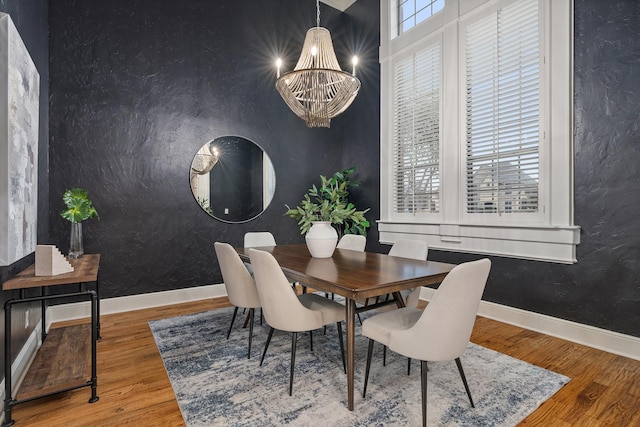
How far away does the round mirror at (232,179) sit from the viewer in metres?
4.04

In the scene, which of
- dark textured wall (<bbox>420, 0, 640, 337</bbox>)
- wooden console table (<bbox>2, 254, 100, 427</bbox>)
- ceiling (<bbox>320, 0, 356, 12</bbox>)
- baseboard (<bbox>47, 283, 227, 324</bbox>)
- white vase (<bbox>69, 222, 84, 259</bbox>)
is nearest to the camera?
wooden console table (<bbox>2, 254, 100, 427</bbox>)

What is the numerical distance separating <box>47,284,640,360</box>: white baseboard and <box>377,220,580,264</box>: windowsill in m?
0.52

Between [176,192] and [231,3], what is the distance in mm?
2487

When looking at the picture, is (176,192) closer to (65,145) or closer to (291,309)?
(65,145)

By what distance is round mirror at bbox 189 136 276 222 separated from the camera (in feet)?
13.3

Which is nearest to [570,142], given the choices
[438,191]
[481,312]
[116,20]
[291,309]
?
[438,191]

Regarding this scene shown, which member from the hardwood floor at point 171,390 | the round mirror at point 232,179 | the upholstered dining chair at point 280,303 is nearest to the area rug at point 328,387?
the hardwood floor at point 171,390

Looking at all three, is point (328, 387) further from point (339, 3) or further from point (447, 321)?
point (339, 3)

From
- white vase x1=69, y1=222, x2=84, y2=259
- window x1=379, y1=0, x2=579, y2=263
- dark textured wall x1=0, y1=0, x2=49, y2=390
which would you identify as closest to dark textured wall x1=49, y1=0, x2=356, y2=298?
dark textured wall x1=0, y1=0, x2=49, y2=390

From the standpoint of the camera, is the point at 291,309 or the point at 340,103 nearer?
the point at 291,309

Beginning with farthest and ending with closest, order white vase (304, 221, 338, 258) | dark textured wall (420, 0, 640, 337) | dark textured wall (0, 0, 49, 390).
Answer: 1. white vase (304, 221, 338, 258)
2. dark textured wall (420, 0, 640, 337)
3. dark textured wall (0, 0, 49, 390)

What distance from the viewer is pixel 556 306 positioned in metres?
2.83

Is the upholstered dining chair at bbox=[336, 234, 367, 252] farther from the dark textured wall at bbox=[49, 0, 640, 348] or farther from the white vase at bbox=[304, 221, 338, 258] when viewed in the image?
the dark textured wall at bbox=[49, 0, 640, 348]

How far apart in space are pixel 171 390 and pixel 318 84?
2.32 m
